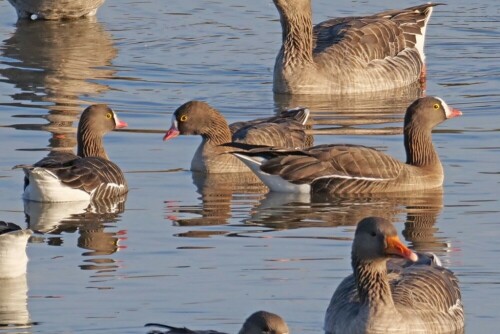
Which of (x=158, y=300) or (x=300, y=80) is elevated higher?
Result: (x=300, y=80)

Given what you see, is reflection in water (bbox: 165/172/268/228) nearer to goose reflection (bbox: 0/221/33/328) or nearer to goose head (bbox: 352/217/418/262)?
goose reflection (bbox: 0/221/33/328)

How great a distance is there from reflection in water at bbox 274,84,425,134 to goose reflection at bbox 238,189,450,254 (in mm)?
3019

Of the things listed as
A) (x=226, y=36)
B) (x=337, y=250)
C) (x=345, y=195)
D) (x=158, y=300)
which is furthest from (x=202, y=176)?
(x=226, y=36)

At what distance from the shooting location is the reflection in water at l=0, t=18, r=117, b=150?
760 inches

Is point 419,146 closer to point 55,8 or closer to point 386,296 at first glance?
point 386,296

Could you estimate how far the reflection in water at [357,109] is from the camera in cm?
1897

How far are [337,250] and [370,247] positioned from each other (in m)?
2.57

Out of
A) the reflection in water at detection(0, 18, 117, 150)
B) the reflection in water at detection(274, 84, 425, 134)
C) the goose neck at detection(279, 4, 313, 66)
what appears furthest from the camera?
the goose neck at detection(279, 4, 313, 66)

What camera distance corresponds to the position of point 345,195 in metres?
15.8

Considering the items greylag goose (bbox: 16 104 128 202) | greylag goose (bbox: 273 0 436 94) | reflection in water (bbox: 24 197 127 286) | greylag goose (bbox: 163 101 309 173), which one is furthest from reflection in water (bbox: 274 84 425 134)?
reflection in water (bbox: 24 197 127 286)

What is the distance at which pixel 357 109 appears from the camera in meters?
20.6

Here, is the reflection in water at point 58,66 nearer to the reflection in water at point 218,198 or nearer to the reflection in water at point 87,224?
the reflection in water at point 218,198

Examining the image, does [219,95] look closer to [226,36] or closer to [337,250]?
[226,36]

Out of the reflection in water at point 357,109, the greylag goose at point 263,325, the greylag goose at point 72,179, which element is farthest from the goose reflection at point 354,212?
the greylag goose at point 263,325
